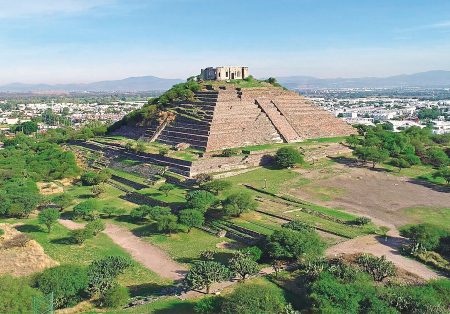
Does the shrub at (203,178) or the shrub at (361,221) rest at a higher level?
the shrub at (203,178)

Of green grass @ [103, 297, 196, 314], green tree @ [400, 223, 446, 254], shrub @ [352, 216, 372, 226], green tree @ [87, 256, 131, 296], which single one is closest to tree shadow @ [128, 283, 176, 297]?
green tree @ [87, 256, 131, 296]

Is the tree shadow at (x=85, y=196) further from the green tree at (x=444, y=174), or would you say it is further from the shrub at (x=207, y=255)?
the green tree at (x=444, y=174)

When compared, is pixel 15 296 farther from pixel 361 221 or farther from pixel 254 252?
pixel 361 221

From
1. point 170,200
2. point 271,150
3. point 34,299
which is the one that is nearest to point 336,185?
point 271,150

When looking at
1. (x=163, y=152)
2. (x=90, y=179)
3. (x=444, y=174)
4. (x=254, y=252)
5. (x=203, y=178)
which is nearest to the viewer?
(x=254, y=252)

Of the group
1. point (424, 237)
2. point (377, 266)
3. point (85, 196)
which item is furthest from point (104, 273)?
point (85, 196)

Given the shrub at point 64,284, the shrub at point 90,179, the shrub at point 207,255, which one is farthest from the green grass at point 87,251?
the shrub at point 90,179

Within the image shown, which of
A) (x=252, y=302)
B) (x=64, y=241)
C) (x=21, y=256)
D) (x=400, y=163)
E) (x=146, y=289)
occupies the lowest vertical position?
(x=146, y=289)
